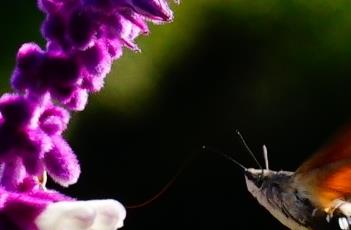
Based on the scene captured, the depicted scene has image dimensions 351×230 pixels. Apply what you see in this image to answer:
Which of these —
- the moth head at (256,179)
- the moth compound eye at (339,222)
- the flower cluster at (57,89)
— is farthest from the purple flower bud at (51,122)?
the moth compound eye at (339,222)

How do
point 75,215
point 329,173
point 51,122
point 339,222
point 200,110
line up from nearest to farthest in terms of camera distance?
point 75,215, point 51,122, point 329,173, point 339,222, point 200,110

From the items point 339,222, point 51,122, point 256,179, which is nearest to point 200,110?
point 256,179

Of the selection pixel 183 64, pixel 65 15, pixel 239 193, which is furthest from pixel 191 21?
pixel 65 15

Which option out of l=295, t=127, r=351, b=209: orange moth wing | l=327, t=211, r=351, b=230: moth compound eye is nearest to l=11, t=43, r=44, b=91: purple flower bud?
l=295, t=127, r=351, b=209: orange moth wing

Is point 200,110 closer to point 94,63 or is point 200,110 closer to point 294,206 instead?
point 294,206

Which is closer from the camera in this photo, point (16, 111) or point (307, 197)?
point (16, 111)

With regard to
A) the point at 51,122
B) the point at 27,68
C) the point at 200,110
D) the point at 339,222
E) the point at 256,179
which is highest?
the point at 27,68
